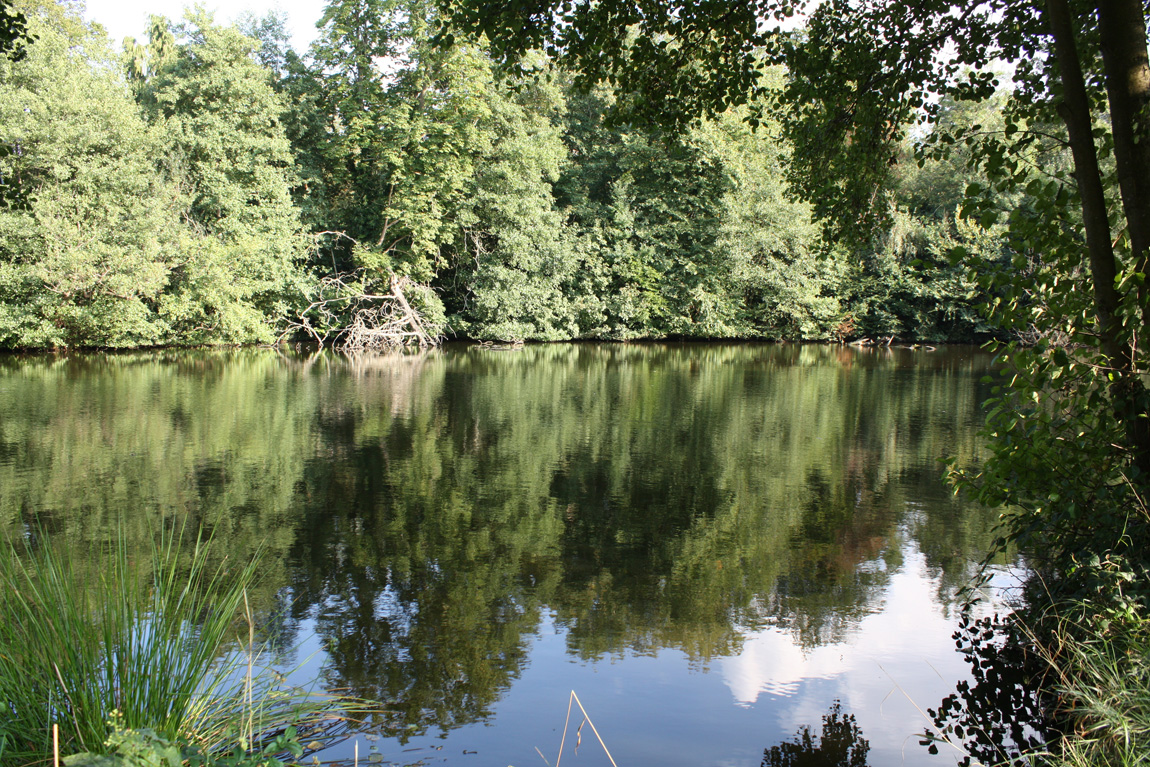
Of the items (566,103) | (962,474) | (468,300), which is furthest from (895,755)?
(566,103)

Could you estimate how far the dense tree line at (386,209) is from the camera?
2242 cm

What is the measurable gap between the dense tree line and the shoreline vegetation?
13 cm

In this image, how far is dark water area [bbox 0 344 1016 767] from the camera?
4.38m

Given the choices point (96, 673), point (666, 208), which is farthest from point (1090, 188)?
point (666, 208)

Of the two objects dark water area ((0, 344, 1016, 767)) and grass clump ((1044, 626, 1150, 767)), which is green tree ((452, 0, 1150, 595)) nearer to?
grass clump ((1044, 626, 1150, 767))

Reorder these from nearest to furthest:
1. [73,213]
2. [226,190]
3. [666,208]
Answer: [73,213] → [226,190] → [666,208]

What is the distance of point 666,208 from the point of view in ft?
111

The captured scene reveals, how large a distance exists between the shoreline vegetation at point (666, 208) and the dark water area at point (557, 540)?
93cm

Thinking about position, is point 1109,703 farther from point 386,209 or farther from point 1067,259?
point 386,209

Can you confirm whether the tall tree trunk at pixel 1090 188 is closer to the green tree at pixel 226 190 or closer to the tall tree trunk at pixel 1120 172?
the tall tree trunk at pixel 1120 172

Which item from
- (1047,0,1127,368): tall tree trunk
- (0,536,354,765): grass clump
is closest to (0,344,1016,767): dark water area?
(0,536,354,765): grass clump

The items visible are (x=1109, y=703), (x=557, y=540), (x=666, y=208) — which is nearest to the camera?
(x=1109, y=703)

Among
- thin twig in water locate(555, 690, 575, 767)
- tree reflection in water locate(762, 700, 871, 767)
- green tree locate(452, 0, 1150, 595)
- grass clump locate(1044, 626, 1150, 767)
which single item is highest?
green tree locate(452, 0, 1150, 595)

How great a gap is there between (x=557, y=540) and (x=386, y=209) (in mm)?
23561
